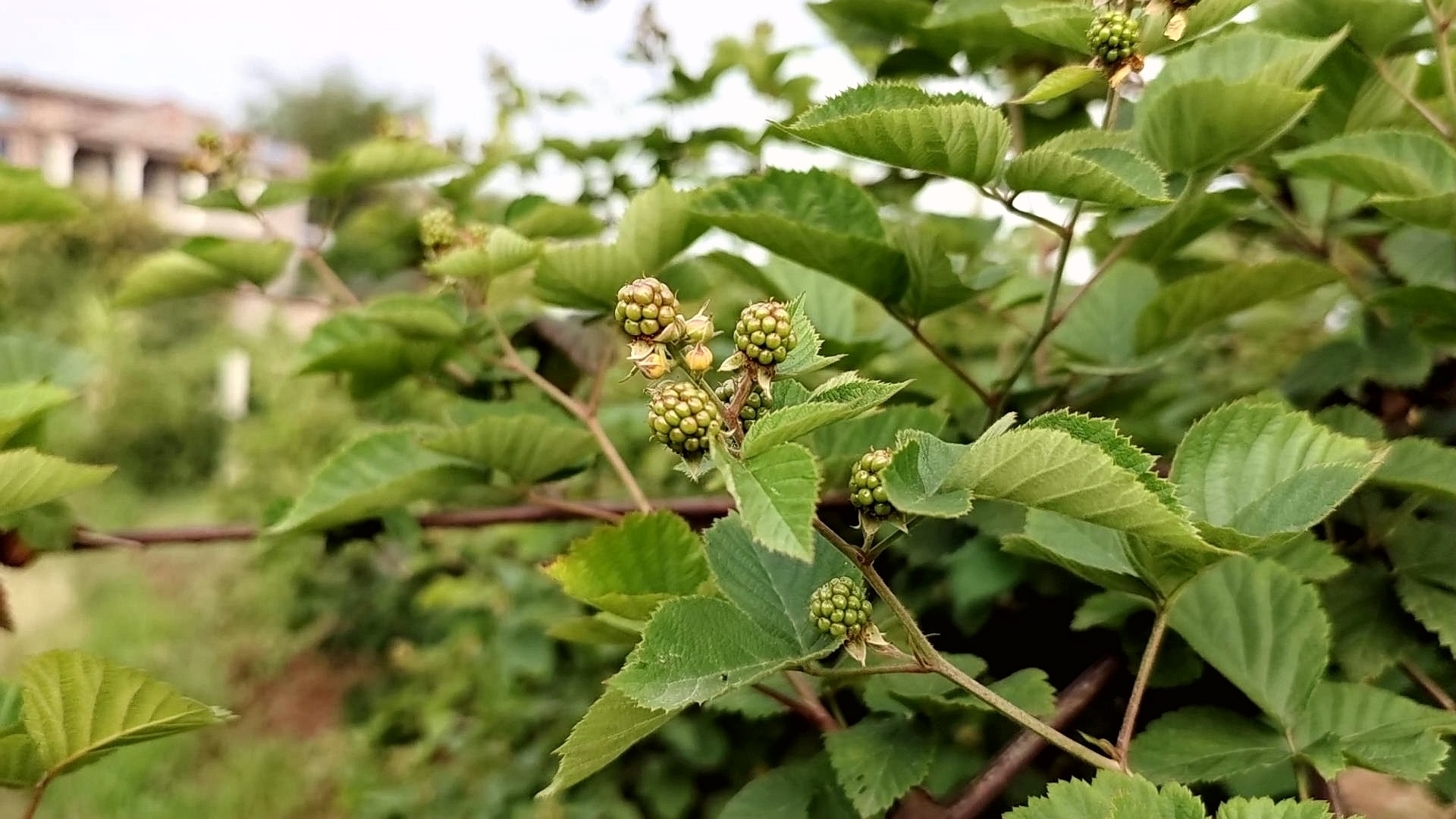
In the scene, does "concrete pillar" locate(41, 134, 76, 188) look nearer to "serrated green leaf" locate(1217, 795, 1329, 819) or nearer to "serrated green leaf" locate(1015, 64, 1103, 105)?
"serrated green leaf" locate(1015, 64, 1103, 105)

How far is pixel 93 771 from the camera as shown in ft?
7.58

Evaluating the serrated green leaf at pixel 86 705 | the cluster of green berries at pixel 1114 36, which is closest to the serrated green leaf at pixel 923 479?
the cluster of green berries at pixel 1114 36

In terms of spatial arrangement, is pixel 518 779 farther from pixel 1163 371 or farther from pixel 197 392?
pixel 197 392

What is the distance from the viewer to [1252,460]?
1.30 feet

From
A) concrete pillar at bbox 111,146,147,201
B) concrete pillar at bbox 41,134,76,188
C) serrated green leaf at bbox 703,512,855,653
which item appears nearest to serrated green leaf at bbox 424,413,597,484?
serrated green leaf at bbox 703,512,855,653

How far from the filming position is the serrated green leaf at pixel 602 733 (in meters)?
0.32

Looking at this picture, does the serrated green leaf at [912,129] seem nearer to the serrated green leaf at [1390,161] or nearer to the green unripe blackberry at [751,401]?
the green unripe blackberry at [751,401]

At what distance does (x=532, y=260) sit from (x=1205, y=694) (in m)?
0.49

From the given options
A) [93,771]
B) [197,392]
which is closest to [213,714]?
[93,771]

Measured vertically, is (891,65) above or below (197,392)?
above

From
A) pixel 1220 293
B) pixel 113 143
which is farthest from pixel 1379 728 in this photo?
pixel 113 143

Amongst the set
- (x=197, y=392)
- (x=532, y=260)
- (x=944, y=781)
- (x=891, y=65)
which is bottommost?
(x=197, y=392)

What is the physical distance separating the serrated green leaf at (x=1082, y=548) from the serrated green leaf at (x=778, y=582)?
0.29ft

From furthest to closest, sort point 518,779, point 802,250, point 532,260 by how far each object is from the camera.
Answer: point 518,779
point 532,260
point 802,250
